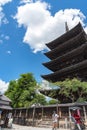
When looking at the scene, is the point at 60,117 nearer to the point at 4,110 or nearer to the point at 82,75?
the point at 4,110

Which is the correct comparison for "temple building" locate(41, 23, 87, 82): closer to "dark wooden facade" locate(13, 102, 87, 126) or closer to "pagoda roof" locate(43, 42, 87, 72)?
"pagoda roof" locate(43, 42, 87, 72)

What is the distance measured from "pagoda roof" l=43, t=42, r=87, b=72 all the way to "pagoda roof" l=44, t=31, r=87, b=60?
2528 mm

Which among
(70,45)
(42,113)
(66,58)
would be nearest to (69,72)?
(66,58)

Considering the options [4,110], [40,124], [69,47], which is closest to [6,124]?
[4,110]

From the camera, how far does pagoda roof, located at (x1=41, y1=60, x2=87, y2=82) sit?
2706 centimetres

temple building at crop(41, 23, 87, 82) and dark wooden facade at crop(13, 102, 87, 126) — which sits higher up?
temple building at crop(41, 23, 87, 82)

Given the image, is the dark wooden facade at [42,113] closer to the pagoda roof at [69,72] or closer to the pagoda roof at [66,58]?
the pagoda roof at [69,72]

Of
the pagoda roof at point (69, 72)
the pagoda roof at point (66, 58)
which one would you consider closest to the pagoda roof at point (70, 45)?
the pagoda roof at point (66, 58)

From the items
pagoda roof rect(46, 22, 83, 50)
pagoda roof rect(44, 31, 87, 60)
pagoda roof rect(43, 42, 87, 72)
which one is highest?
pagoda roof rect(46, 22, 83, 50)

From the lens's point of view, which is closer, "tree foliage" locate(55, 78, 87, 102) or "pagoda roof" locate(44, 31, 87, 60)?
"tree foliage" locate(55, 78, 87, 102)

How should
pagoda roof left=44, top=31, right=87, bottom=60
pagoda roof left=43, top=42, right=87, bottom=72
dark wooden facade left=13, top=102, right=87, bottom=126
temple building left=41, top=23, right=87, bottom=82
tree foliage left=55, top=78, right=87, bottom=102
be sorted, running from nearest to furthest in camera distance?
1. dark wooden facade left=13, top=102, right=87, bottom=126
2. tree foliage left=55, top=78, right=87, bottom=102
3. temple building left=41, top=23, right=87, bottom=82
4. pagoda roof left=43, top=42, right=87, bottom=72
5. pagoda roof left=44, top=31, right=87, bottom=60

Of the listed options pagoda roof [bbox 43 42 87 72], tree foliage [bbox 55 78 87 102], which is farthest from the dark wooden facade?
pagoda roof [bbox 43 42 87 72]

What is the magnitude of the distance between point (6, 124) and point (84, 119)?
8.96 meters

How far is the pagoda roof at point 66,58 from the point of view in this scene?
28844 mm
